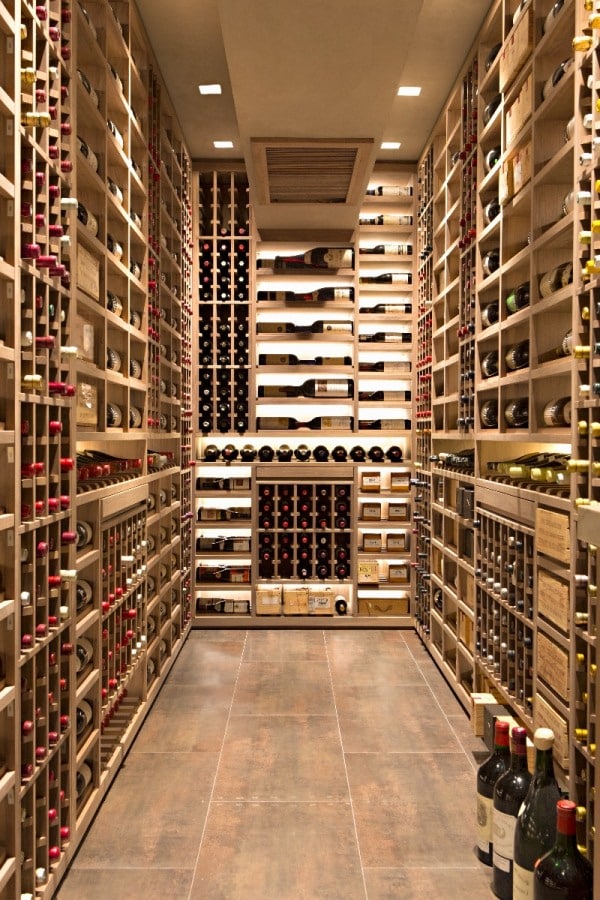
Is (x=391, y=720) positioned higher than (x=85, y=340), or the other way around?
(x=85, y=340)

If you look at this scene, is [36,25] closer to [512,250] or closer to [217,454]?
[512,250]

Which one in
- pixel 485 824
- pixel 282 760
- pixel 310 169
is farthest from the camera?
pixel 310 169

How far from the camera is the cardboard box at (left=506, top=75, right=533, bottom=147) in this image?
3.15 meters

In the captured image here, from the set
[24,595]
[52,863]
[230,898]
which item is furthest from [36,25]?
[230,898]

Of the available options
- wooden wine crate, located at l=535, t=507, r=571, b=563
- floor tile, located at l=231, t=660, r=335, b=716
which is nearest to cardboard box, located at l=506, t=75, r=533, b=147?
wooden wine crate, located at l=535, t=507, r=571, b=563

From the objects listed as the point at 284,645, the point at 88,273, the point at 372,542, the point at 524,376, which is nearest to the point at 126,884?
the point at 88,273

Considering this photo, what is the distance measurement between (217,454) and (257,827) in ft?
12.1

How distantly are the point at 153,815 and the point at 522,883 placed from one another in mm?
2306

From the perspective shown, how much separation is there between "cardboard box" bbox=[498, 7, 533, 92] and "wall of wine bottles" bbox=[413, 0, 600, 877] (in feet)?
0.03

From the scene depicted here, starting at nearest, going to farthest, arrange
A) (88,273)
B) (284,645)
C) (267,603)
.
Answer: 1. (88,273)
2. (284,645)
3. (267,603)

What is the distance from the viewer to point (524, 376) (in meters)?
3.20

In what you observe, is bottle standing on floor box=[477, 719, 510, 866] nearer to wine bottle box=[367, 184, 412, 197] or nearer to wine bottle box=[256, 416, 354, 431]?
wine bottle box=[256, 416, 354, 431]

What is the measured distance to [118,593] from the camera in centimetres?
346

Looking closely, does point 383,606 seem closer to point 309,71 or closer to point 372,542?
point 372,542
